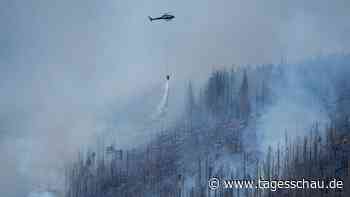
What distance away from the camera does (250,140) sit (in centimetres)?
3344

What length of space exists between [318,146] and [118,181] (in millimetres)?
9517

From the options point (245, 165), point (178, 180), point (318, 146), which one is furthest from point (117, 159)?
point (318, 146)

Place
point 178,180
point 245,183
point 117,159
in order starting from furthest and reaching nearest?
point 117,159
point 178,180
point 245,183

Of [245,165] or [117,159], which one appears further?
[117,159]

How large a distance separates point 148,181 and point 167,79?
4864mm

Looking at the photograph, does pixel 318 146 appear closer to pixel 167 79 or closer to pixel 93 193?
pixel 167 79

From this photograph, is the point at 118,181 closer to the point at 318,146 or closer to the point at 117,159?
the point at 117,159

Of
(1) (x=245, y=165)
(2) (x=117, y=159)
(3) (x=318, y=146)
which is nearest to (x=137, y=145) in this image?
(2) (x=117, y=159)

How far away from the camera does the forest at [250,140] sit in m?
32.3

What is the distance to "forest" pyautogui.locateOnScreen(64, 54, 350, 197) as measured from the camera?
32.3 metres

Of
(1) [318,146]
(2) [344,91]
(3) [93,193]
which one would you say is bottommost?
(3) [93,193]

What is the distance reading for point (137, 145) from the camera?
35281 millimetres

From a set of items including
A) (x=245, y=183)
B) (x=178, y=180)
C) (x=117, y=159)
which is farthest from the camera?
(x=117, y=159)

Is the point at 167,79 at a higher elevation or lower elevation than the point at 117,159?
higher
